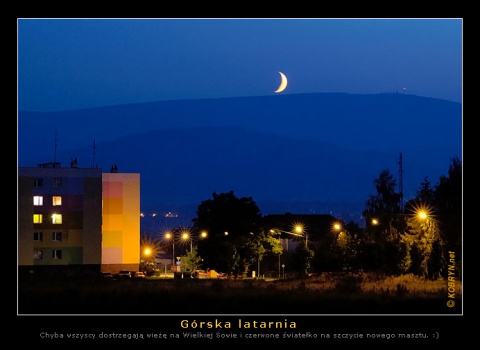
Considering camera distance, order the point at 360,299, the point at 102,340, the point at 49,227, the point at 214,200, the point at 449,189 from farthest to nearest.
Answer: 1. the point at 214,200
2. the point at 449,189
3. the point at 49,227
4. the point at 360,299
5. the point at 102,340

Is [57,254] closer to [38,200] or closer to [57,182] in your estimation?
[38,200]

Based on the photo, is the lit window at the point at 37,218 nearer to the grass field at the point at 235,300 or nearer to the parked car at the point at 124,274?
the parked car at the point at 124,274

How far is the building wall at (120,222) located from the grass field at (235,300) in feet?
48.3

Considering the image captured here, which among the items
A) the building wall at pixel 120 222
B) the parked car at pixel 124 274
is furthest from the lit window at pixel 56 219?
the parked car at pixel 124 274

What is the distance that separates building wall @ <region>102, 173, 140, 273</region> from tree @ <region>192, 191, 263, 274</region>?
4.87 meters

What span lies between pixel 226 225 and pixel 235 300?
127 feet

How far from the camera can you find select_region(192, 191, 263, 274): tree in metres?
45.0

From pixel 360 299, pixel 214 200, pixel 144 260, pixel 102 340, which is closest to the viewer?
pixel 102 340

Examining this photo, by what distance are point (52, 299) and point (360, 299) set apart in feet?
24.3

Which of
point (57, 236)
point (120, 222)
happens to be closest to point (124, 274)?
point (120, 222)

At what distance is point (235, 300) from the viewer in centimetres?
2075

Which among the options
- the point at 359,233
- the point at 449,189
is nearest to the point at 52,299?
the point at 359,233
